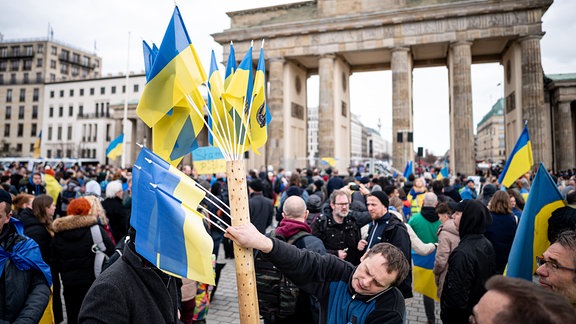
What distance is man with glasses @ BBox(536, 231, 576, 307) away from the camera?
6.68 feet

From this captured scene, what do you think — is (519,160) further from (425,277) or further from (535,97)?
(535,97)

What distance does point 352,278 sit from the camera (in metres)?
2.29

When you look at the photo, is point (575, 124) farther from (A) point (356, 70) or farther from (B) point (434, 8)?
(A) point (356, 70)

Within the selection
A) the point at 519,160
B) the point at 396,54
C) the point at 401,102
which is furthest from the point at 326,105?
the point at 519,160

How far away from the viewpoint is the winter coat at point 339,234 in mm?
4445

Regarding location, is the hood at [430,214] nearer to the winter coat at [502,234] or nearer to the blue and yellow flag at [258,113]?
the winter coat at [502,234]

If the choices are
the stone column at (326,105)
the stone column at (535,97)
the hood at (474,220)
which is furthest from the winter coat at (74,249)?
the stone column at (535,97)

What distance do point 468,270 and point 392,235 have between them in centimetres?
84

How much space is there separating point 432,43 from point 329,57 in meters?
7.91

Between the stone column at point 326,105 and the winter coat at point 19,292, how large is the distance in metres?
26.6

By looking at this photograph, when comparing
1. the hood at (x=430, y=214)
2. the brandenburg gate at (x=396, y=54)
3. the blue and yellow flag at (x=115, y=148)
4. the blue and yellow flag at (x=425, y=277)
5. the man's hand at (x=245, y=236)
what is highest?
the brandenburg gate at (x=396, y=54)

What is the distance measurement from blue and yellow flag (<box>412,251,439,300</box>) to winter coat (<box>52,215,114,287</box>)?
4503 mm

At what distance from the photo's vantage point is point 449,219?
486 centimetres

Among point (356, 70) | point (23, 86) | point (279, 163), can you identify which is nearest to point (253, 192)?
point (279, 163)
